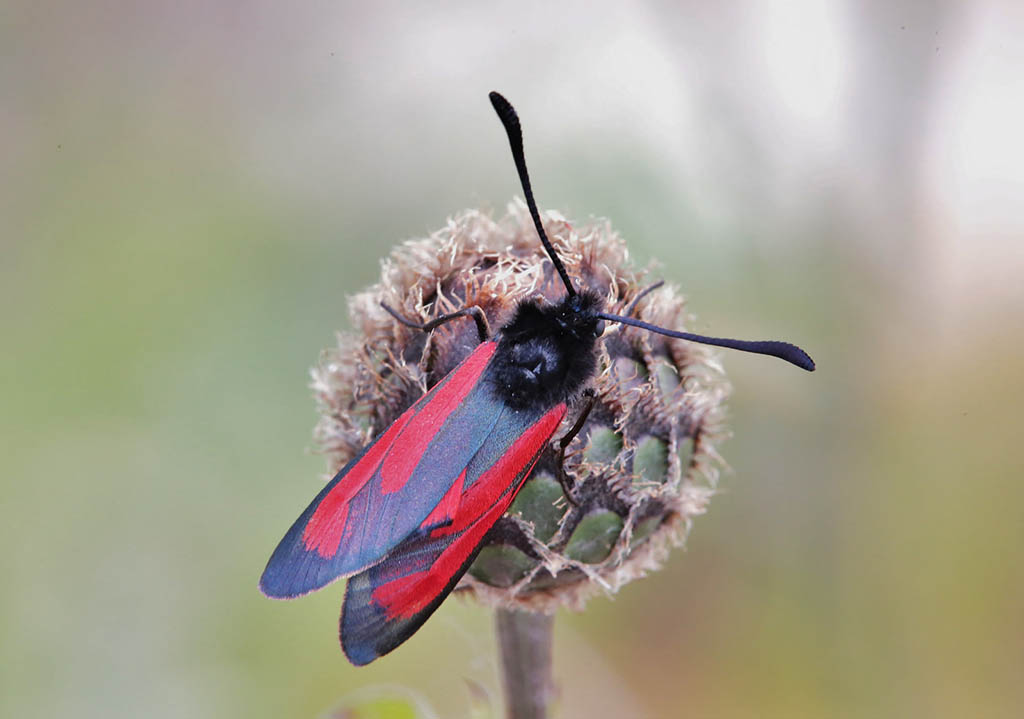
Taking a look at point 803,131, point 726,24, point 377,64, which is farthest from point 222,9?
point 803,131

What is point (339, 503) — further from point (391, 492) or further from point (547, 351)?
point (547, 351)

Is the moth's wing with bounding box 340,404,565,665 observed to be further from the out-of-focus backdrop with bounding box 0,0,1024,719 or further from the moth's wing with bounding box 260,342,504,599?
the out-of-focus backdrop with bounding box 0,0,1024,719

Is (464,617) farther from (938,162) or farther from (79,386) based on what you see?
(938,162)

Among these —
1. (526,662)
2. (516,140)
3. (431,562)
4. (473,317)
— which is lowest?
(526,662)

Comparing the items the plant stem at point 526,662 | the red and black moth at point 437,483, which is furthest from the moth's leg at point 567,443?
the plant stem at point 526,662

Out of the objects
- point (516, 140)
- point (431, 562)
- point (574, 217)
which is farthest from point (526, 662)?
point (574, 217)

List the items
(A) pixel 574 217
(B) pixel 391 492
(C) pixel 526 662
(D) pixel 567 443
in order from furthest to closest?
(A) pixel 574 217, (C) pixel 526 662, (D) pixel 567 443, (B) pixel 391 492

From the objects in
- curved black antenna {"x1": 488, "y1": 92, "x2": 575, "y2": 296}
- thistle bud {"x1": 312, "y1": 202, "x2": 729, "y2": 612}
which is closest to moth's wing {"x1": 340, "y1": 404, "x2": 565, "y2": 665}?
thistle bud {"x1": 312, "y1": 202, "x2": 729, "y2": 612}

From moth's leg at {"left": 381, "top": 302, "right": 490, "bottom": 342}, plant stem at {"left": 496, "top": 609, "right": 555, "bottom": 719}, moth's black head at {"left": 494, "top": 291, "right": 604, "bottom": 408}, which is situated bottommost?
plant stem at {"left": 496, "top": 609, "right": 555, "bottom": 719}
